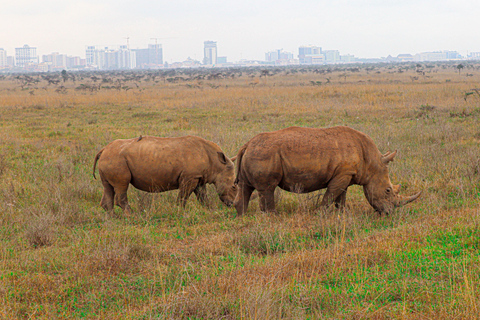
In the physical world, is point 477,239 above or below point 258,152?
below

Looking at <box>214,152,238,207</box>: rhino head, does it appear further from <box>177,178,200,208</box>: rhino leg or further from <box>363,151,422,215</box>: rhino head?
<box>363,151,422,215</box>: rhino head

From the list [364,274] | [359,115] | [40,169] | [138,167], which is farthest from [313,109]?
[364,274]

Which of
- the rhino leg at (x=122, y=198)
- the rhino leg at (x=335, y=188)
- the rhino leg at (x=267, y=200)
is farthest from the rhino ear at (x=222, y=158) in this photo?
the rhino leg at (x=335, y=188)

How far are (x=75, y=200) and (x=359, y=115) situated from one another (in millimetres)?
13044

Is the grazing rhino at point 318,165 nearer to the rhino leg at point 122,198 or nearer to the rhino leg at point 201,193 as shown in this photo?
the rhino leg at point 201,193

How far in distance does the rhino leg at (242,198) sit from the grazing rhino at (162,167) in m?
0.42

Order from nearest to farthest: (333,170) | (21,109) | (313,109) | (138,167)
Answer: (333,170) < (138,167) < (313,109) < (21,109)

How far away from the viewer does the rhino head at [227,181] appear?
27.1 ft

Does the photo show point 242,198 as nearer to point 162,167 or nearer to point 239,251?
point 162,167

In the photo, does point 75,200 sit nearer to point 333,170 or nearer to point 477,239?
point 333,170

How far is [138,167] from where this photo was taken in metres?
7.84

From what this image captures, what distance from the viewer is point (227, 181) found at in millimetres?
8297

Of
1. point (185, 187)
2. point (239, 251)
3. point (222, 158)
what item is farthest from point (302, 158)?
point (185, 187)

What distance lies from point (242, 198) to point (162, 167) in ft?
4.68
